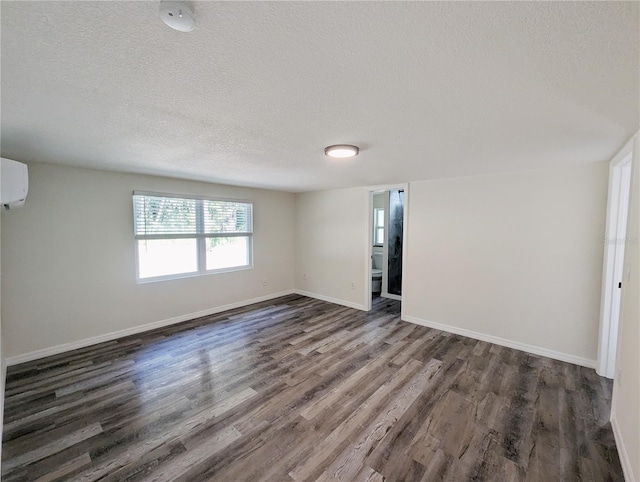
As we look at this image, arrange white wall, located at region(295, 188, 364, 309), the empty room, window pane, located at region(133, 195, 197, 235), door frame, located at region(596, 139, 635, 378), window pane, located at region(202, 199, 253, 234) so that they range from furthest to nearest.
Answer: white wall, located at region(295, 188, 364, 309) → window pane, located at region(202, 199, 253, 234) → window pane, located at region(133, 195, 197, 235) → door frame, located at region(596, 139, 635, 378) → the empty room

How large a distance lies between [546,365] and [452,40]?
340 centimetres

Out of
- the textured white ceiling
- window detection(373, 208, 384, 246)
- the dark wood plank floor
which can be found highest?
the textured white ceiling

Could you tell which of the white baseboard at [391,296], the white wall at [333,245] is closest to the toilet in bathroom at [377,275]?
the white baseboard at [391,296]

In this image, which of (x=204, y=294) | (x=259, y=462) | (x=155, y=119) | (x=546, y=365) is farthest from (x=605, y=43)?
(x=204, y=294)

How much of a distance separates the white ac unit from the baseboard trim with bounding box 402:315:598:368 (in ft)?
14.6

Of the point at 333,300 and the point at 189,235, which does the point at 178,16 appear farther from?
the point at 333,300

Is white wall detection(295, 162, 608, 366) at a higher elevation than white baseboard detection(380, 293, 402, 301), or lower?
higher

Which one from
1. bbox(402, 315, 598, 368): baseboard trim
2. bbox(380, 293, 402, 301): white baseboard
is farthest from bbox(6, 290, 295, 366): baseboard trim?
bbox(402, 315, 598, 368): baseboard trim

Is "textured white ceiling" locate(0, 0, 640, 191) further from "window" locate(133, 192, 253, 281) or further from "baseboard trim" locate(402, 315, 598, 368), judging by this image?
"baseboard trim" locate(402, 315, 598, 368)

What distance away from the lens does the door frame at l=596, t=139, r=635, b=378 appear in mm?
2496

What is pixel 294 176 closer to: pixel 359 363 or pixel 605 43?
pixel 359 363

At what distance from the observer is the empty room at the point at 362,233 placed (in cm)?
101

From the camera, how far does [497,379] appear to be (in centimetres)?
261

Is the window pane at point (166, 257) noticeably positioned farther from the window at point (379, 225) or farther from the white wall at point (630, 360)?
the white wall at point (630, 360)
